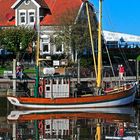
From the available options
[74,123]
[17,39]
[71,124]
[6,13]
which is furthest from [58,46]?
[71,124]

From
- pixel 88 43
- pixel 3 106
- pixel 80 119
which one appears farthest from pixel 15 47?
pixel 80 119

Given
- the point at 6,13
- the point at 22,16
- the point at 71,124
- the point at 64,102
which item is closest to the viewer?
the point at 71,124

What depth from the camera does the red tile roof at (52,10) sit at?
71.8 metres

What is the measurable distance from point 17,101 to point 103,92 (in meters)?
6.45

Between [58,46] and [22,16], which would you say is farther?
[22,16]

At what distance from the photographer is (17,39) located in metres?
66.9

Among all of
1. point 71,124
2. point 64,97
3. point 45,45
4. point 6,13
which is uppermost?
point 6,13

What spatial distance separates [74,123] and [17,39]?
3482 centimetres

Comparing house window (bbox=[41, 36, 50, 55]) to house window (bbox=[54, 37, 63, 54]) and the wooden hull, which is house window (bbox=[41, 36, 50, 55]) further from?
the wooden hull

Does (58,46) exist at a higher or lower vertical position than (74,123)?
higher

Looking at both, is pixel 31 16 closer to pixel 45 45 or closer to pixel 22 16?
pixel 22 16

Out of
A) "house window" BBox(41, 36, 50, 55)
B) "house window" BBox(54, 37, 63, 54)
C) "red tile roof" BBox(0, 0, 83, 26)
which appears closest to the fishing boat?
"house window" BBox(54, 37, 63, 54)

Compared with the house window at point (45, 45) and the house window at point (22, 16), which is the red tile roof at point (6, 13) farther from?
the house window at point (45, 45)

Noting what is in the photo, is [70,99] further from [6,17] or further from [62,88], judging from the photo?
[6,17]
